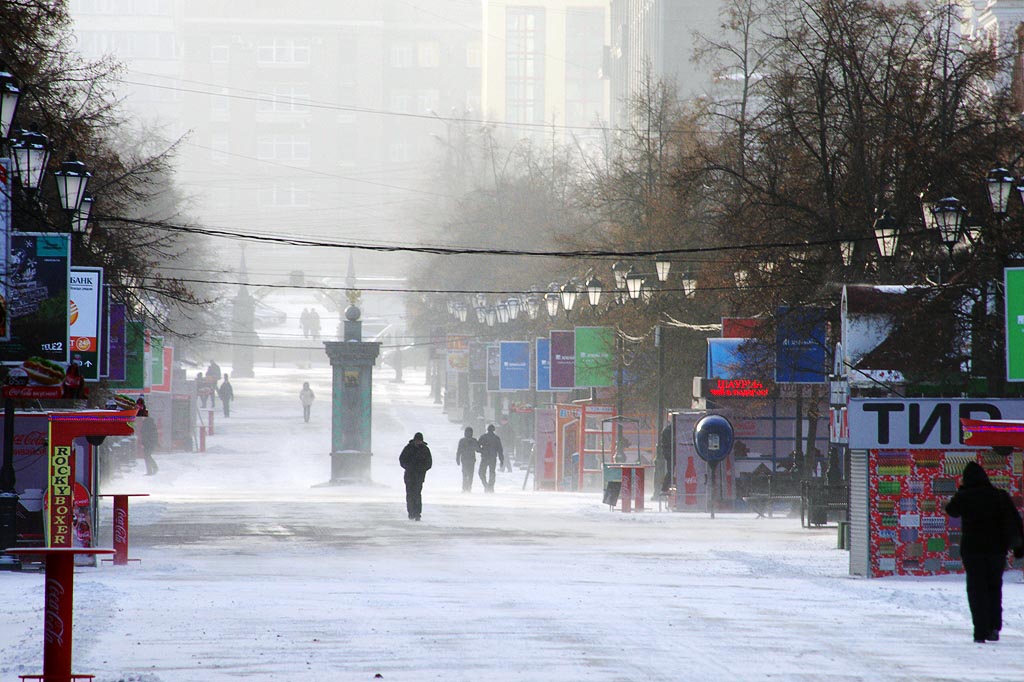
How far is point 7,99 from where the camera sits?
51.8ft

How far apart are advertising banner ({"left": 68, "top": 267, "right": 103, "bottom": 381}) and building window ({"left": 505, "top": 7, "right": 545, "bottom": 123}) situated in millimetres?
133188

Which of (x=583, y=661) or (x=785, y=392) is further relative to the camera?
(x=785, y=392)

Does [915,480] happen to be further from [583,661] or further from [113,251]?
[113,251]

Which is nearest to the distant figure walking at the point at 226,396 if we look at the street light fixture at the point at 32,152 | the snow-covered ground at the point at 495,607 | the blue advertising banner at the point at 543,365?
the blue advertising banner at the point at 543,365

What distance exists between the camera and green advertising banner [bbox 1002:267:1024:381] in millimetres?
18266

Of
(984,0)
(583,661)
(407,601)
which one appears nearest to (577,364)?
(984,0)

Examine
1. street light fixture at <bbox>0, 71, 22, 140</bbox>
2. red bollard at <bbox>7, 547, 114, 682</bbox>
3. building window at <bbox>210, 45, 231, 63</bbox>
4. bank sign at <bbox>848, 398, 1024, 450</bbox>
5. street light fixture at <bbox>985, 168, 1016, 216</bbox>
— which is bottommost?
red bollard at <bbox>7, 547, 114, 682</bbox>

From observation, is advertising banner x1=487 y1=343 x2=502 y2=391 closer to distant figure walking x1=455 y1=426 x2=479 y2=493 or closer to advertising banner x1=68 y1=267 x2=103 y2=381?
distant figure walking x1=455 y1=426 x2=479 y2=493

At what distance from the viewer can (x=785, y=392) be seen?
115 feet

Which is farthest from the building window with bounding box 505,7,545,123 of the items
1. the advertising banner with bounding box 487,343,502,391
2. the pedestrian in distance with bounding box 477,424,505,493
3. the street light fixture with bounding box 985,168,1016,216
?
the street light fixture with bounding box 985,168,1016,216

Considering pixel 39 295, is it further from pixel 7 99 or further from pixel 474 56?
pixel 474 56

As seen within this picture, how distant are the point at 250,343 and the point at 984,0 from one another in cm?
5415

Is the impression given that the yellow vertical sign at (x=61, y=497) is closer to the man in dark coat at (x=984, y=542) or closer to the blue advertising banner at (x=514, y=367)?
the man in dark coat at (x=984, y=542)

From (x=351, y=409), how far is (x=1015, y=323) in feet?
103
